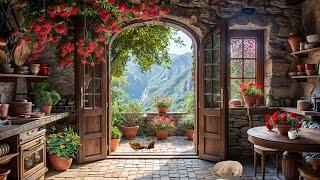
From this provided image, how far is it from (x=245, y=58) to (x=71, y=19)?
130 inches

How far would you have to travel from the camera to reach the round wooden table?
10.7ft

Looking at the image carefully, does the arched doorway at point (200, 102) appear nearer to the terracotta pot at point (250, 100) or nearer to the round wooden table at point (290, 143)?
the terracotta pot at point (250, 100)

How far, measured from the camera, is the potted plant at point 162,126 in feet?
24.7

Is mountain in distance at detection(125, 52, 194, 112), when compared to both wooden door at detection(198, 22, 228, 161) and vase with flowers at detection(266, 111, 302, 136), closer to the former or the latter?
wooden door at detection(198, 22, 228, 161)

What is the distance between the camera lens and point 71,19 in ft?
17.4

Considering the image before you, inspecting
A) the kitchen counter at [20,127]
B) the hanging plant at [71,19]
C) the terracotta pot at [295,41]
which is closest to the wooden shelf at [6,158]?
the kitchen counter at [20,127]

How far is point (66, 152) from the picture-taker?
4.95 m

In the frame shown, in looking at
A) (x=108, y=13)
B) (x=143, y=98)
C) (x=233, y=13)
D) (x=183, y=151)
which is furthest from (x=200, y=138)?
(x=143, y=98)

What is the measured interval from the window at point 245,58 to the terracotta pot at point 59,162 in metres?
3.34

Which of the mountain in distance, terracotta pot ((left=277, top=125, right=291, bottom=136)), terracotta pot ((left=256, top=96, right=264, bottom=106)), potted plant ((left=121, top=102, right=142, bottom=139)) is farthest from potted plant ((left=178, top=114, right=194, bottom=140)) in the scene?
the mountain in distance

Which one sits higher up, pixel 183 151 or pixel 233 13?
pixel 233 13

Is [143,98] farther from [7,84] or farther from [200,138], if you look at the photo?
[7,84]

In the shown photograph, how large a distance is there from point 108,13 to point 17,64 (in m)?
1.49

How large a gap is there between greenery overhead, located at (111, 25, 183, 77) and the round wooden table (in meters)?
3.87
